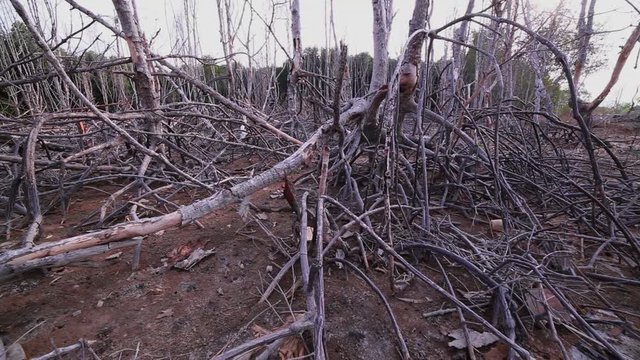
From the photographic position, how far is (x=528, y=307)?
1070 mm

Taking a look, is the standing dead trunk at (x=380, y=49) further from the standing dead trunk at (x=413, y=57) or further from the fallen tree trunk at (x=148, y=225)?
the fallen tree trunk at (x=148, y=225)

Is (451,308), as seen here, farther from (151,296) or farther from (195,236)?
(195,236)

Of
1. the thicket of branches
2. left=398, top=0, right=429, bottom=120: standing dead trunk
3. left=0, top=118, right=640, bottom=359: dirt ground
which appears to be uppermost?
left=398, top=0, right=429, bottom=120: standing dead trunk

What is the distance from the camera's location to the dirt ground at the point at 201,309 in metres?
0.99

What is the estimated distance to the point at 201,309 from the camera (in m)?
1.15

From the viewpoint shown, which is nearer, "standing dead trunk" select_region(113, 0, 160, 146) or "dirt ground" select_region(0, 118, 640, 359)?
"dirt ground" select_region(0, 118, 640, 359)

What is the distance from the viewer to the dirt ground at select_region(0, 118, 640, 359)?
99cm

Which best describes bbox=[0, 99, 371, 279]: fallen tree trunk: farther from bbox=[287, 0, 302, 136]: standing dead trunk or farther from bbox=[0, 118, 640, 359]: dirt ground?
bbox=[287, 0, 302, 136]: standing dead trunk

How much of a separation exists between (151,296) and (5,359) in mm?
413

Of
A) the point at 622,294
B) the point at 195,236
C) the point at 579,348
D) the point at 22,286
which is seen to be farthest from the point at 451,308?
the point at 22,286

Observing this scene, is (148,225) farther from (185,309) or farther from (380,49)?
(380,49)

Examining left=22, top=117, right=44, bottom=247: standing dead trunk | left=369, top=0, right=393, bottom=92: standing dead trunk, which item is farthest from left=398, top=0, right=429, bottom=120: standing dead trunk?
left=22, top=117, right=44, bottom=247: standing dead trunk

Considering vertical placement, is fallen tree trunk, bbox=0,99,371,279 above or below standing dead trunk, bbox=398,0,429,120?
below

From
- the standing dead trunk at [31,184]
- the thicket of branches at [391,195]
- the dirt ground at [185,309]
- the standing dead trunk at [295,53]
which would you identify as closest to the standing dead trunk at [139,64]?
the thicket of branches at [391,195]
